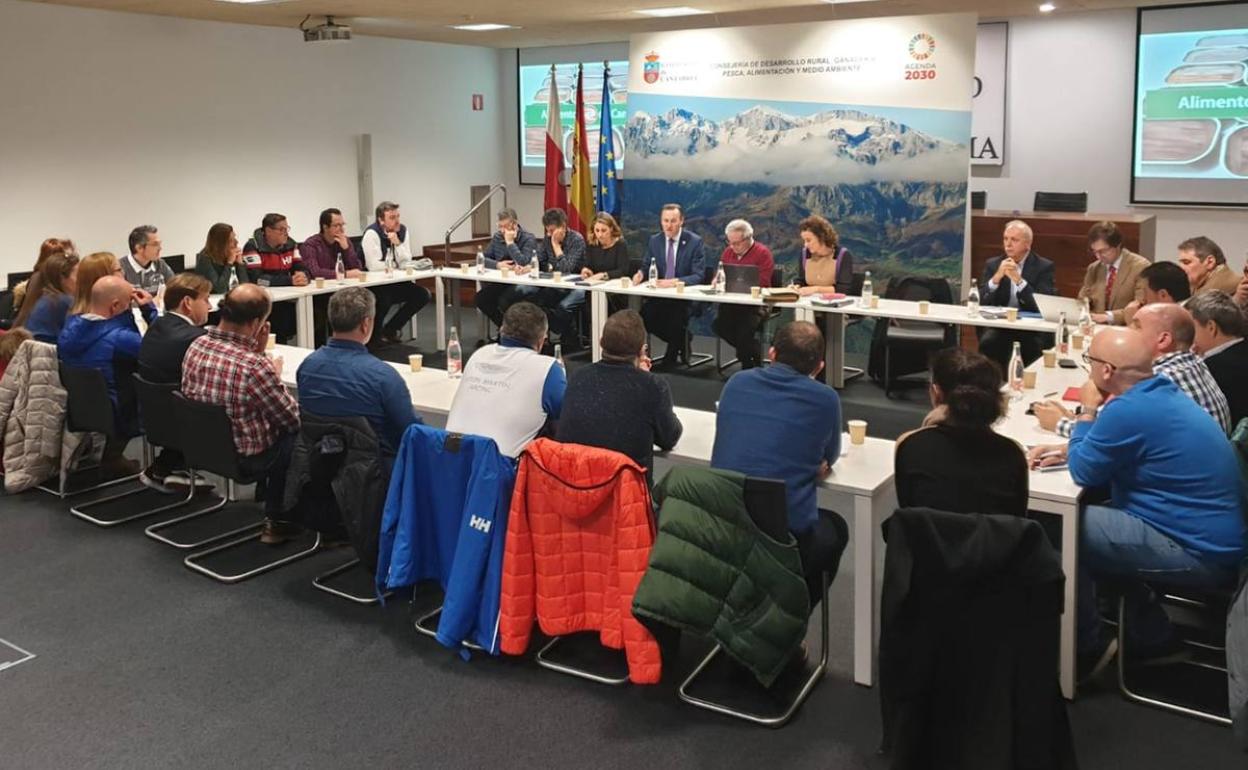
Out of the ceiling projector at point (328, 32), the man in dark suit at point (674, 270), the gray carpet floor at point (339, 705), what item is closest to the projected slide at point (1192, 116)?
the man in dark suit at point (674, 270)

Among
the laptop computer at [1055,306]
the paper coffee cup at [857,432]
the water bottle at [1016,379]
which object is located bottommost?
the paper coffee cup at [857,432]

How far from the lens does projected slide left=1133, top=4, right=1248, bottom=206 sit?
8.93 metres

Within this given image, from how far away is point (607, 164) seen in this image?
10.3 m

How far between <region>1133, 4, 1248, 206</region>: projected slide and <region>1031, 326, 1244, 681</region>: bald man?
23.0 feet

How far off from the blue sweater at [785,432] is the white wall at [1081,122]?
750 centimetres

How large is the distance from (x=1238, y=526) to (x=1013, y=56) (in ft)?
25.8

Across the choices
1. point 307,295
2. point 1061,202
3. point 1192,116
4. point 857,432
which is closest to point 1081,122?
point 1192,116

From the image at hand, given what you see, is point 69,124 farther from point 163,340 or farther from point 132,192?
point 163,340

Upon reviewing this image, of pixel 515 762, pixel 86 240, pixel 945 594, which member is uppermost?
pixel 86 240

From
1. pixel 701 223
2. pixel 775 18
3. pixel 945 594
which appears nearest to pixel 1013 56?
pixel 775 18

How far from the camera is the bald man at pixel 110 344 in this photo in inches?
193

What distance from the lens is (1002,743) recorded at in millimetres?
2580

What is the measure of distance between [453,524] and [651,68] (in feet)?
22.6

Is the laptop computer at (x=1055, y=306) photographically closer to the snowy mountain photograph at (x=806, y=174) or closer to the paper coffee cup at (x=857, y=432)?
the snowy mountain photograph at (x=806, y=174)
